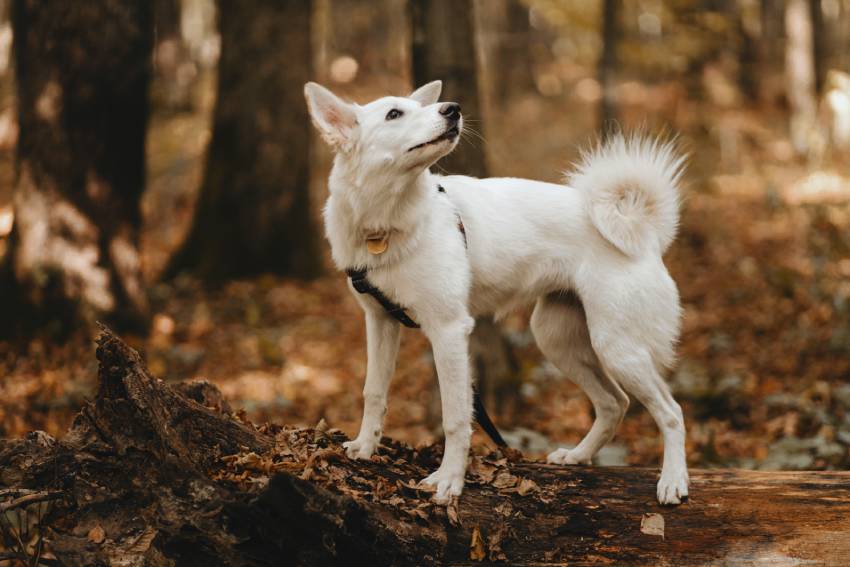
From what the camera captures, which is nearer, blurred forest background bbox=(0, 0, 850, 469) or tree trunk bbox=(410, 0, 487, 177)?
tree trunk bbox=(410, 0, 487, 177)

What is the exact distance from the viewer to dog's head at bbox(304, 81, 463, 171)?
3.65 m

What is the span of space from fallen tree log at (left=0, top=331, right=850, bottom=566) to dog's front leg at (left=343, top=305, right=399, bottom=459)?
0.82ft

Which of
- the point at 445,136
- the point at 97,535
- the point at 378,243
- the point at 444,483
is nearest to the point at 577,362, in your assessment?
the point at 444,483

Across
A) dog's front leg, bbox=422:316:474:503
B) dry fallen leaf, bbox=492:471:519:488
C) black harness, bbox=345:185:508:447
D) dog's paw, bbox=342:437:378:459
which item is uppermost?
black harness, bbox=345:185:508:447

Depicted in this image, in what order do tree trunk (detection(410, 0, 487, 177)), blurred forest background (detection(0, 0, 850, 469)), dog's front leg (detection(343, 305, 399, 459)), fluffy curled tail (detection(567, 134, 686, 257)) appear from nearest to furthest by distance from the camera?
1. dog's front leg (detection(343, 305, 399, 459))
2. fluffy curled tail (detection(567, 134, 686, 257))
3. tree trunk (detection(410, 0, 487, 177))
4. blurred forest background (detection(0, 0, 850, 469))

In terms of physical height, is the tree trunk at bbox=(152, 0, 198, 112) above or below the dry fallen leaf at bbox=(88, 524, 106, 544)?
above

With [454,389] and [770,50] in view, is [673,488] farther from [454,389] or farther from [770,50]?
[770,50]

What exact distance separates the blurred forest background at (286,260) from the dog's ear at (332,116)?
1.56 m

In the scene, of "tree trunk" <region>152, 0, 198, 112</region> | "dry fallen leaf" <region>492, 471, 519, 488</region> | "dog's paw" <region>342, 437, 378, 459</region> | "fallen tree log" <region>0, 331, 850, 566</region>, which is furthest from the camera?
"tree trunk" <region>152, 0, 198, 112</region>

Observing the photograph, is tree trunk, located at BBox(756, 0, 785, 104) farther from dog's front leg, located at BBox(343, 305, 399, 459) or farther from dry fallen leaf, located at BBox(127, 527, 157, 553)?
dry fallen leaf, located at BBox(127, 527, 157, 553)

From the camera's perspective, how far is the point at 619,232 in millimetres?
4090

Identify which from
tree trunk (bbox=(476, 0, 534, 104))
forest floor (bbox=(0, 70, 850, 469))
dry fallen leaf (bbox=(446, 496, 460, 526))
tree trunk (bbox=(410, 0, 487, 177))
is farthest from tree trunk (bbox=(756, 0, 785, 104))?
dry fallen leaf (bbox=(446, 496, 460, 526))

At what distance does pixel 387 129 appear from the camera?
12.3 feet

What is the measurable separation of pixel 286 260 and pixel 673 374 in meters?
5.02
